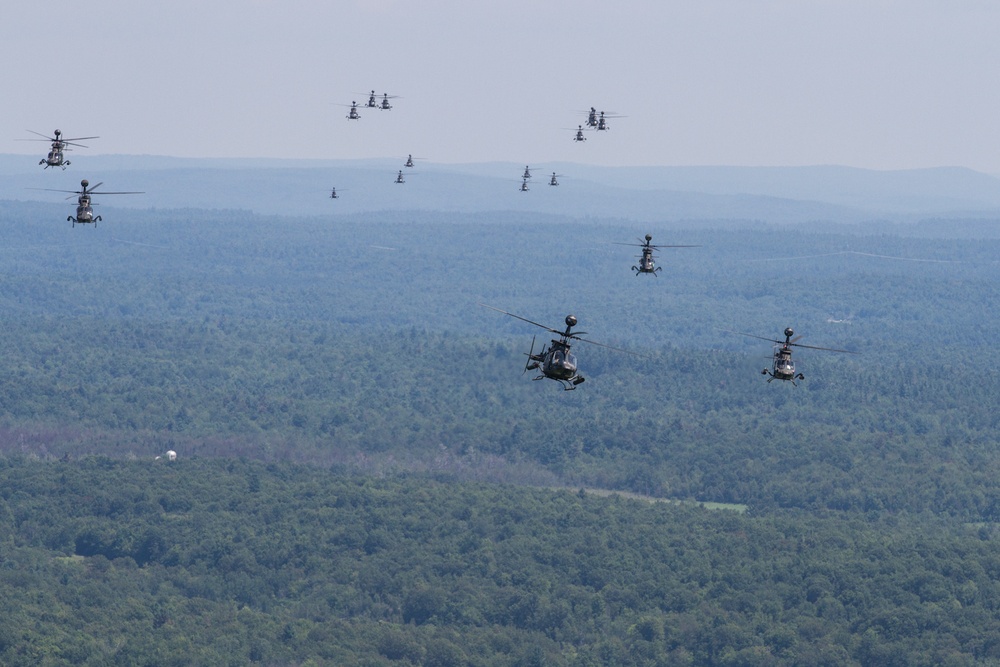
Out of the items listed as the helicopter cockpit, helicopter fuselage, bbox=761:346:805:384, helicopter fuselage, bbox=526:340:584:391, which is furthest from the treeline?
the helicopter cockpit

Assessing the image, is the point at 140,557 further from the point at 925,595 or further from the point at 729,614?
the point at 925,595

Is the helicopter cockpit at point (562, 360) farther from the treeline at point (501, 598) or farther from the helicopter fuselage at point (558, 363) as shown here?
the treeline at point (501, 598)

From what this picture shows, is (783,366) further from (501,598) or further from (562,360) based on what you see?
(501,598)

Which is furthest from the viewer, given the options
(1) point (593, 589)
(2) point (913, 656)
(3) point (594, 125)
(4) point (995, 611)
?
(1) point (593, 589)

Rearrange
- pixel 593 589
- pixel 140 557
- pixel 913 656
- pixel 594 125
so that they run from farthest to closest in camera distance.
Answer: pixel 140 557
pixel 593 589
pixel 913 656
pixel 594 125

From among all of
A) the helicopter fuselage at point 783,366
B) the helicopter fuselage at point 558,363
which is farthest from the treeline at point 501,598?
the helicopter fuselage at point 558,363

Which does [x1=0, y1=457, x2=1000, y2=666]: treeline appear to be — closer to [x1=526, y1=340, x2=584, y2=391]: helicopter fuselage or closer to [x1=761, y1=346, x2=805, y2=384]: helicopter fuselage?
[x1=761, y1=346, x2=805, y2=384]: helicopter fuselage

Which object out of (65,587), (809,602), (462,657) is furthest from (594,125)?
(65,587)

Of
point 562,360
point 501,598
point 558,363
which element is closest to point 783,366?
point 562,360
